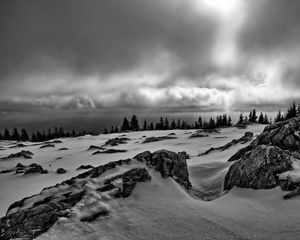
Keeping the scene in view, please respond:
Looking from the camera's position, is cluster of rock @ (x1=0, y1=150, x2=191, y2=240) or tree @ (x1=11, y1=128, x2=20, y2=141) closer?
cluster of rock @ (x1=0, y1=150, x2=191, y2=240)

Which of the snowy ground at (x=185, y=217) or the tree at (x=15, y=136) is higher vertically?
the snowy ground at (x=185, y=217)

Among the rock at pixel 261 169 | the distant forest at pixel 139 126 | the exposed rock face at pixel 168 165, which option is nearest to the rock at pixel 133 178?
the exposed rock face at pixel 168 165

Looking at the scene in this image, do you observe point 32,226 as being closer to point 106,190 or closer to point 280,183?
point 106,190

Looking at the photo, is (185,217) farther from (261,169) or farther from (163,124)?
(163,124)

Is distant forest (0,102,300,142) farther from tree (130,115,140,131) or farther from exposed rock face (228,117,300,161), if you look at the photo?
exposed rock face (228,117,300,161)

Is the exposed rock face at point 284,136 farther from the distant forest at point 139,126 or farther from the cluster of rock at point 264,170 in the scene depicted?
the distant forest at point 139,126

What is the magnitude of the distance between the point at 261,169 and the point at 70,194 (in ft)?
24.5

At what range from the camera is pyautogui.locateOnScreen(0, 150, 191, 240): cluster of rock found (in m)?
5.72

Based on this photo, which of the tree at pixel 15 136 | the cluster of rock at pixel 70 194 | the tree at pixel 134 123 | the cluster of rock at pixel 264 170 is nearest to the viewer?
the cluster of rock at pixel 70 194

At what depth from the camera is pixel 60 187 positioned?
25.3ft

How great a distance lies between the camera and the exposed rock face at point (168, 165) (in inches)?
347

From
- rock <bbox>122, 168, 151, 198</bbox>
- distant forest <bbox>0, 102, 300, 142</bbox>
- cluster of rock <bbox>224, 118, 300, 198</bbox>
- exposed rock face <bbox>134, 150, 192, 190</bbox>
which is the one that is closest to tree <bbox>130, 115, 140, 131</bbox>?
distant forest <bbox>0, 102, 300, 142</bbox>

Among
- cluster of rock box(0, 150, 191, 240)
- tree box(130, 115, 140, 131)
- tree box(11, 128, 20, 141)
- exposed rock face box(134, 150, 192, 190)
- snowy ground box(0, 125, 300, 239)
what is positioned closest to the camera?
snowy ground box(0, 125, 300, 239)

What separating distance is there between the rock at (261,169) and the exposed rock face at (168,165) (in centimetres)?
206
